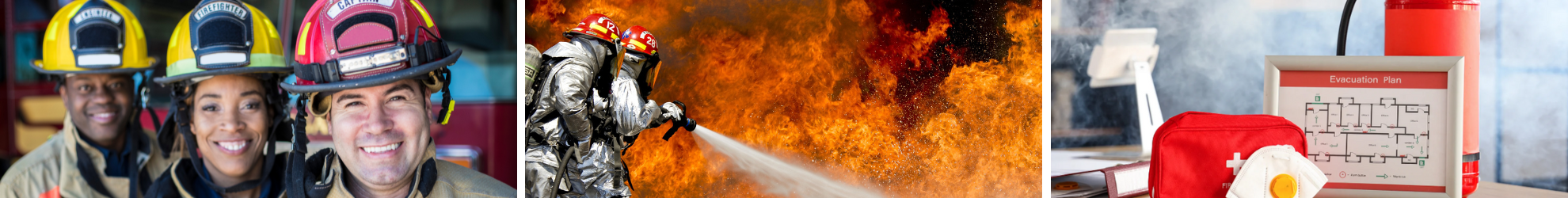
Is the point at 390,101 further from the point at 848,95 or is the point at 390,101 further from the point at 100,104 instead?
the point at 848,95

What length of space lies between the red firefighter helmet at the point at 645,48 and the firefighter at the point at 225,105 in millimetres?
990

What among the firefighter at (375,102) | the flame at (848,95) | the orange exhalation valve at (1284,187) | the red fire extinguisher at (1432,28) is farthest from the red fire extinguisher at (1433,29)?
the firefighter at (375,102)

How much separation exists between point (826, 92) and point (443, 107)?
4.24 ft

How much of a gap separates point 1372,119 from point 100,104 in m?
3.67

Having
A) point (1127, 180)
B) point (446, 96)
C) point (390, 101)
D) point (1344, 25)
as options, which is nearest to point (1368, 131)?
point (1344, 25)

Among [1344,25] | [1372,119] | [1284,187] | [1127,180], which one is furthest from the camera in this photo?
[1127,180]

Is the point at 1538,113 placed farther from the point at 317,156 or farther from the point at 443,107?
the point at 317,156

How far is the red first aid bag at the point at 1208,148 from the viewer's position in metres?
1.92

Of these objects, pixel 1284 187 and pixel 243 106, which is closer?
pixel 1284 187

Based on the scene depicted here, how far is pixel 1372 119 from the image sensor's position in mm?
2023

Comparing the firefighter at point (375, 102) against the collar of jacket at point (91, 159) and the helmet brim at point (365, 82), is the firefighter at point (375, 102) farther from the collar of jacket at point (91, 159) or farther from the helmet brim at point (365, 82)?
the collar of jacket at point (91, 159)

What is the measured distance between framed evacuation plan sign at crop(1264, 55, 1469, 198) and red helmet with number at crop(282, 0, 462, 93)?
2.39m

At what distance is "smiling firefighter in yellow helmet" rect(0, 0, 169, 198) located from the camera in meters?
2.23

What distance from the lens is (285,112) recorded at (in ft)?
7.40
